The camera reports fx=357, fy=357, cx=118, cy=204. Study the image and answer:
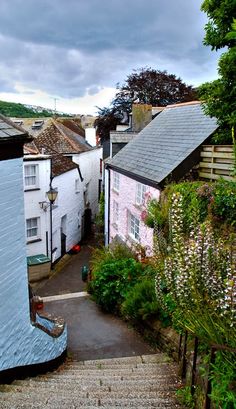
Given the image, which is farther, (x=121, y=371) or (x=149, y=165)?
(x=149, y=165)

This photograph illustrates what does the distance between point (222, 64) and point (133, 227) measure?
8.44 m

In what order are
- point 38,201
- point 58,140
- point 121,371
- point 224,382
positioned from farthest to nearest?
point 58,140 → point 38,201 → point 121,371 → point 224,382

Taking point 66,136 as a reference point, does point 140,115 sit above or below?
above

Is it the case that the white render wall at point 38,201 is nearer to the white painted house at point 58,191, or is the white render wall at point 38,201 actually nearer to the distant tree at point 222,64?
the white painted house at point 58,191

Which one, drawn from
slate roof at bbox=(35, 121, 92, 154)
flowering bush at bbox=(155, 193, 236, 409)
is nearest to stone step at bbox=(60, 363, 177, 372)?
flowering bush at bbox=(155, 193, 236, 409)

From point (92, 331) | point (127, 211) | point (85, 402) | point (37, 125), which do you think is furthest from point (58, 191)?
point (85, 402)

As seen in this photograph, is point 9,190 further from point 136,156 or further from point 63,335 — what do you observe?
point 136,156

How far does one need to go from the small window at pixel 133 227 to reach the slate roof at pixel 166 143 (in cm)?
213

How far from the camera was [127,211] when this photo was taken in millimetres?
16859

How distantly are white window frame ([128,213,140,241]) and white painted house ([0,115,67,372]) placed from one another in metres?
9.22

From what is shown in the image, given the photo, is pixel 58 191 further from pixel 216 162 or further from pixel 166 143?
pixel 216 162

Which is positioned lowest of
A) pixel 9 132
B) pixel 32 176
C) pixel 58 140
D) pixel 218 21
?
pixel 32 176

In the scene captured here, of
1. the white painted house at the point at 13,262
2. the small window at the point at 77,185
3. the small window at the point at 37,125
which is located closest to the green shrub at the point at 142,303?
the white painted house at the point at 13,262

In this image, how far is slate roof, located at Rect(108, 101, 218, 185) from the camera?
12.7 meters
